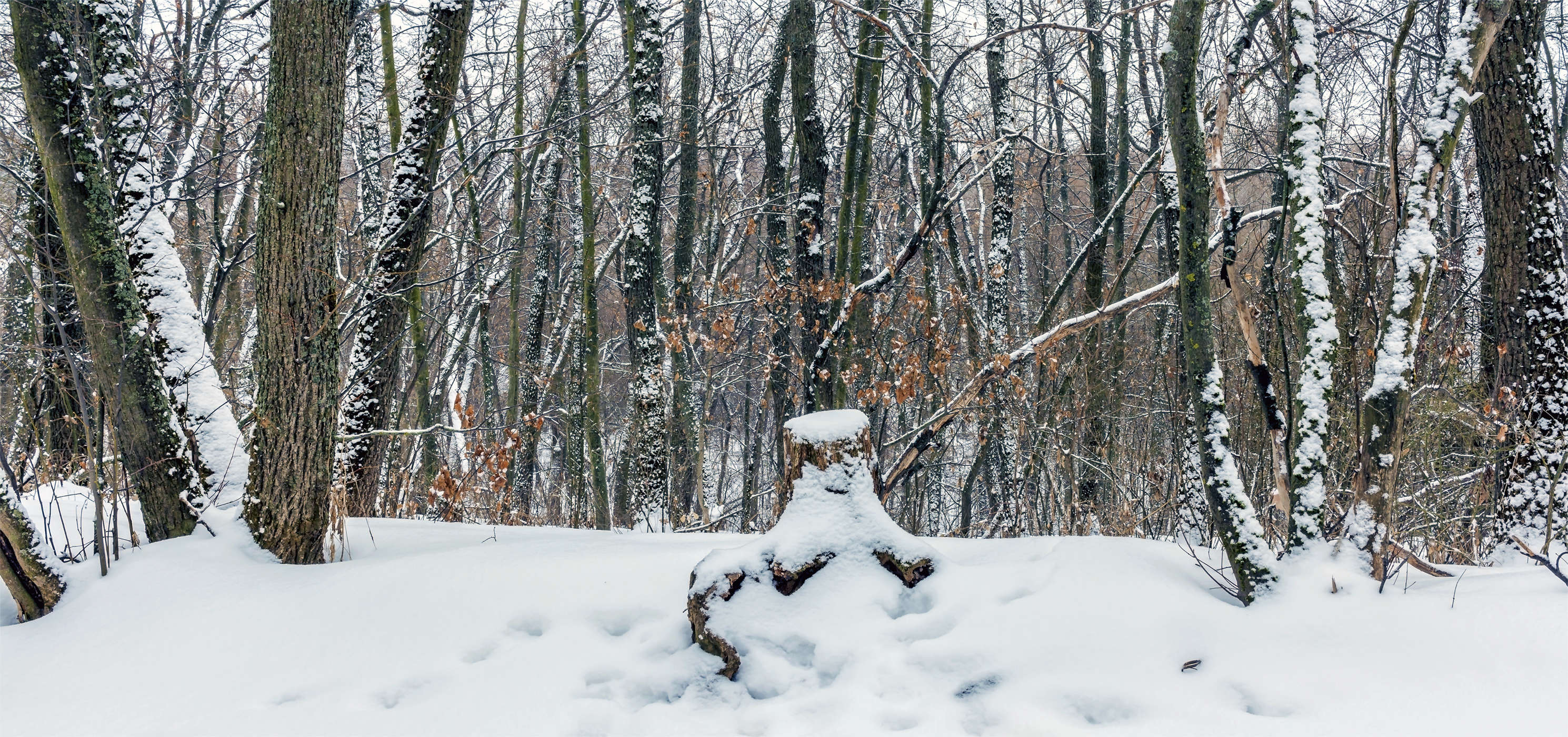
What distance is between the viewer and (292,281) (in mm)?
3258

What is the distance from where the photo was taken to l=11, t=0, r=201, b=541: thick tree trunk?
322 centimetres

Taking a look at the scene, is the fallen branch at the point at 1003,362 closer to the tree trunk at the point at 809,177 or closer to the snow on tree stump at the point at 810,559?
the snow on tree stump at the point at 810,559

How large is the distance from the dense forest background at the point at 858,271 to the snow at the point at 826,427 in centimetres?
118

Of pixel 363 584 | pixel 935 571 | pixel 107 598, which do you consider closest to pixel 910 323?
pixel 935 571

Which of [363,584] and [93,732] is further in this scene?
[363,584]

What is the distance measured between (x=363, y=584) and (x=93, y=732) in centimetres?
87

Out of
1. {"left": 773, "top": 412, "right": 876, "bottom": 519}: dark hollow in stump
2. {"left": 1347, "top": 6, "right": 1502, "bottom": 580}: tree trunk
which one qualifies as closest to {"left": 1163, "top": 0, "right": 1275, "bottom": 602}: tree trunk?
{"left": 1347, "top": 6, "right": 1502, "bottom": 580}: tree trunk

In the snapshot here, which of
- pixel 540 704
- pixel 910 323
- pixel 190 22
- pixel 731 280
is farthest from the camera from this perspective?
pixel 910 323

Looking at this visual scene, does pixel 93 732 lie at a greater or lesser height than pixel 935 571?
lesser

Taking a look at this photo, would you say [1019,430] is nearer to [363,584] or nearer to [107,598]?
[363,584]

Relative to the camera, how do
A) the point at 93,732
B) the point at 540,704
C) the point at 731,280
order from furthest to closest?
the point at 731,280 → the point at 540,704 → the point at 93,732

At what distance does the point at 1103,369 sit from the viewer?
7426mm

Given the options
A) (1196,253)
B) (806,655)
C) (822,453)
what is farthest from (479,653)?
(1196,253)

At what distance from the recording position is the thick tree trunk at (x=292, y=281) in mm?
3258
